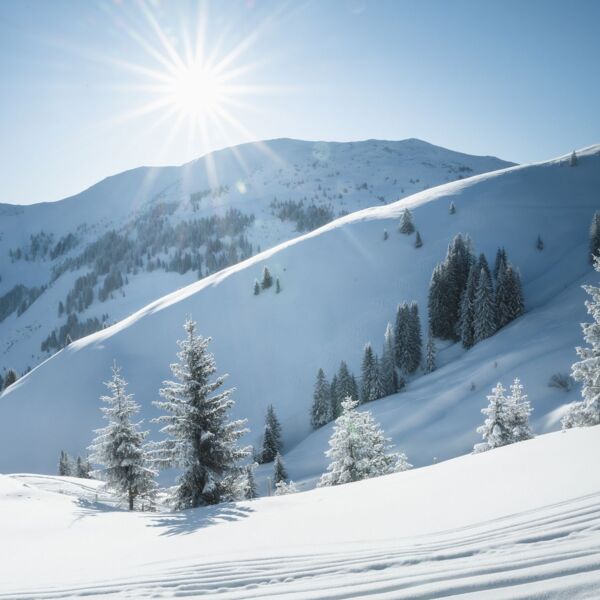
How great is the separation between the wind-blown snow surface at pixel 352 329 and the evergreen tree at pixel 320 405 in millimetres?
2022

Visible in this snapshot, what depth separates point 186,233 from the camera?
16575cm

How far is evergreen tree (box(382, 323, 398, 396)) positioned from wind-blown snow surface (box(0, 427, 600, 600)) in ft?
110

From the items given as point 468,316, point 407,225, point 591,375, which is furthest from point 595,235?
point 591,375

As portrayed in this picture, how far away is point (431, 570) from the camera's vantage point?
4.03 meters

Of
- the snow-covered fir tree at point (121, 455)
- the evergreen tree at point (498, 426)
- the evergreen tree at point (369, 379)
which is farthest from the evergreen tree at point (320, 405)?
the snow-covered fir tree at point (121, 455)

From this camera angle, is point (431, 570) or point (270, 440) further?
point (270, 440)

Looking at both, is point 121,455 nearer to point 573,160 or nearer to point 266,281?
point 266,281

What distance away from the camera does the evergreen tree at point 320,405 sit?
145 feet

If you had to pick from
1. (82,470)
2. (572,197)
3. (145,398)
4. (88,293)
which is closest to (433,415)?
(82,470)

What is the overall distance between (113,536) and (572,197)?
8958 centimetres

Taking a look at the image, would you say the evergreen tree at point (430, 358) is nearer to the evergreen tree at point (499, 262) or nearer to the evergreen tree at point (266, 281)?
the evergreen tree at point (499, 262)

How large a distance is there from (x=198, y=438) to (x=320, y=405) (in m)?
31.3

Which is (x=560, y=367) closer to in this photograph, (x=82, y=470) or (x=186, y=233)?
(x=82, y=470)

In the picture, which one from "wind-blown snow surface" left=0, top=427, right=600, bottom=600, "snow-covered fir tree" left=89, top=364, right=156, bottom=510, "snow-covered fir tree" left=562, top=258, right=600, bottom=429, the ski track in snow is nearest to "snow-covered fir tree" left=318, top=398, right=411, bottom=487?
"wind-blown snow surface" left=0, top=427, right=600, bottom=600
